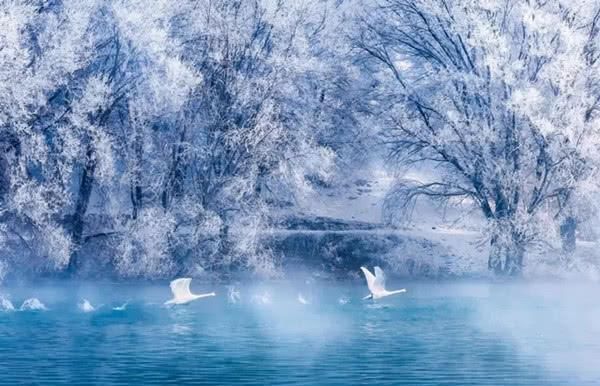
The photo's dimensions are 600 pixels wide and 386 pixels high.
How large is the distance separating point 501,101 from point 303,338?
18.5 m

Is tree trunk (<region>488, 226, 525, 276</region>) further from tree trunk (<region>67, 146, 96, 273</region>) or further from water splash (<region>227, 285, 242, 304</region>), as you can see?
tree trunk (<region>67, 146, 96, 273</region>)

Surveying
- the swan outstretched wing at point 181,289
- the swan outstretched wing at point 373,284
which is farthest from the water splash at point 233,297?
the swan outstretched wing at point 373,284

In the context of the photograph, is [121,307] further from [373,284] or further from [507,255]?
[507,255]

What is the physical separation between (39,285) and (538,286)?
52.4 feet

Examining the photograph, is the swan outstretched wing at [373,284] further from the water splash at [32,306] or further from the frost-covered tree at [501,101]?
the water splash at [32,306]

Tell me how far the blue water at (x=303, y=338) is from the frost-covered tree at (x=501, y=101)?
4914 millimetres

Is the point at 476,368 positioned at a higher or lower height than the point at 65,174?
lower

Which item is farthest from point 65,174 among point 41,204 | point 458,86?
point 458,86

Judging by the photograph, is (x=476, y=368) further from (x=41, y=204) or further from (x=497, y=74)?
(x=497, y=74)

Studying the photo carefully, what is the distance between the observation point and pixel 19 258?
1406 inches

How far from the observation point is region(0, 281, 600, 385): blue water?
17.8 metres

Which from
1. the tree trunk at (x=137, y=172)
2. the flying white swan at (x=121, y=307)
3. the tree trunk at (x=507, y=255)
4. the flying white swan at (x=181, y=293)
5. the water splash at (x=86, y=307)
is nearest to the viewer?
the water splash at (x=86, y=307)

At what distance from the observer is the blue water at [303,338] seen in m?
17.8

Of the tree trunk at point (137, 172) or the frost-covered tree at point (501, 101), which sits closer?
the tree trunk at point (137, 172)
